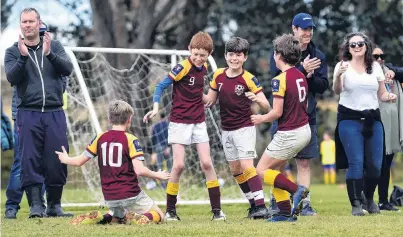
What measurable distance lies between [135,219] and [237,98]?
171 cm

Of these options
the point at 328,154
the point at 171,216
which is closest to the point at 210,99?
the point at 171,216

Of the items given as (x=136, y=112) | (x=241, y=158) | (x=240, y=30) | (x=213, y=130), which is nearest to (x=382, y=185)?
(x=241, y=158)

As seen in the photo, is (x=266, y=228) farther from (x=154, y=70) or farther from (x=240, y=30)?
Result: (x=240, y=30)

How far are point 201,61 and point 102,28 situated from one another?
1193 cm

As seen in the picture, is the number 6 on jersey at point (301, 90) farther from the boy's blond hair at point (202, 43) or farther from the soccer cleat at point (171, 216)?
the soccer cleat at point (171, 216)

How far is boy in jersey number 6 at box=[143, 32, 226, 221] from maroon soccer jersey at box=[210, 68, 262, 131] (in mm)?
271

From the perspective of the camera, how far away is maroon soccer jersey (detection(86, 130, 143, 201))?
836cm

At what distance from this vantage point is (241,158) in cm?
931

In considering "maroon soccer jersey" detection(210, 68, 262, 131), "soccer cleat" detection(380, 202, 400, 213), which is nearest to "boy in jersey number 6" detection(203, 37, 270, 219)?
"maroon soccer jersey" detection(210, 68, 262, 131)

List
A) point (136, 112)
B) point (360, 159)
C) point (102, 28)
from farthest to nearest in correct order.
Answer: point (102, 28), point (136, 112), point (360, 159)

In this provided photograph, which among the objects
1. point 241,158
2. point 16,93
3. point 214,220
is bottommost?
point 214,220

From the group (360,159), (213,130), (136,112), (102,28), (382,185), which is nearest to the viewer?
(360,159)

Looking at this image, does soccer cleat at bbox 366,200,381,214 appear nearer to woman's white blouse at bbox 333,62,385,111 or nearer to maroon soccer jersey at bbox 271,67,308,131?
woman's white blouse at bbox 333,62,385,111

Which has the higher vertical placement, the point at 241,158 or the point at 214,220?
the point at 241,158
